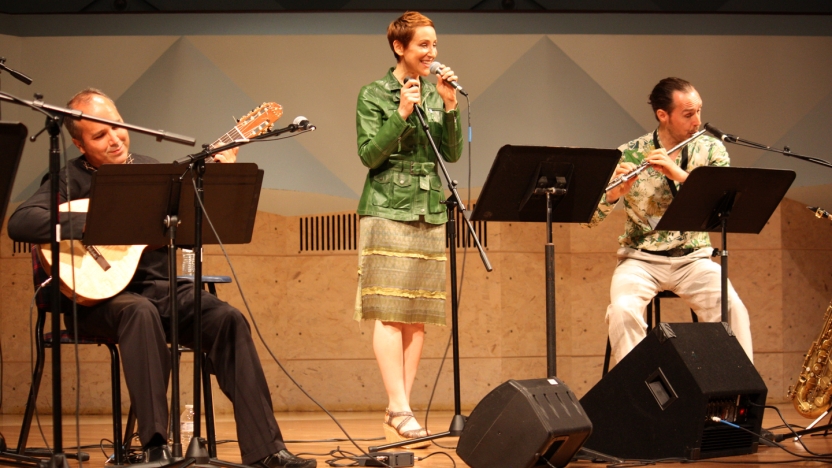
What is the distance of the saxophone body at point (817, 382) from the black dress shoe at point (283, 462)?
7.47 ft

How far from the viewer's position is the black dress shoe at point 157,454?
2545mm

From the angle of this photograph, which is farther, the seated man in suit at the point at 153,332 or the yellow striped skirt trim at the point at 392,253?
the yellow striped skirt trim at the point at 392,253

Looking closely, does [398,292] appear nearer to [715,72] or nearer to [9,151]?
[9,151]

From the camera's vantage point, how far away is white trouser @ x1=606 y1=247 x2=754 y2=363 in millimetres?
3502

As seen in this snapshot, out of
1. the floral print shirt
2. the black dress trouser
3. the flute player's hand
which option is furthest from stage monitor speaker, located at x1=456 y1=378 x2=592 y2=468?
the floral print shirt

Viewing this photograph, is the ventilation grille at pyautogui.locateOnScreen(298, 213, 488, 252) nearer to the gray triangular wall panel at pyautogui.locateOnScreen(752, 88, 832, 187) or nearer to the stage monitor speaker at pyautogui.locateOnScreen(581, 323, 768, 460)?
the gray triangular wall panel at pyautogui.locateOnScreen(752, 88, 832, 187)

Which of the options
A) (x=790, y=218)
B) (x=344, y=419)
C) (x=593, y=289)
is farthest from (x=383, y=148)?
(x=790, y=218)

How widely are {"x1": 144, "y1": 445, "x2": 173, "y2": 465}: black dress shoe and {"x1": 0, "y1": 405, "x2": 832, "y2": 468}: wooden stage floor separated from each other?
0.49m

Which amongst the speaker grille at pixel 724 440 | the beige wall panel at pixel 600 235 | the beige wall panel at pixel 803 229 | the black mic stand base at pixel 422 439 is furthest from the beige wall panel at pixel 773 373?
the black mic stand base at pixel 422 439

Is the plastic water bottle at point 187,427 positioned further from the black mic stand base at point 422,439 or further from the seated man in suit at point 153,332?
the black mic stand base at point 422,439

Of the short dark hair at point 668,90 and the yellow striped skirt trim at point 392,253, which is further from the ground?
the short dark hair at point 668,90

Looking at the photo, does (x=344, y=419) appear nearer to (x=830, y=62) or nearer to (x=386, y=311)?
(x=386, y=311)

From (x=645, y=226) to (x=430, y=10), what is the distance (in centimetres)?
203

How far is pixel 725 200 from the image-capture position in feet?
10.6
